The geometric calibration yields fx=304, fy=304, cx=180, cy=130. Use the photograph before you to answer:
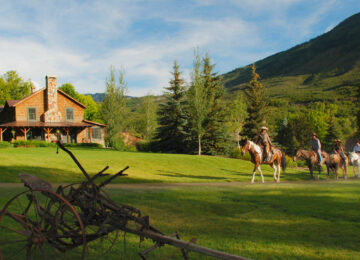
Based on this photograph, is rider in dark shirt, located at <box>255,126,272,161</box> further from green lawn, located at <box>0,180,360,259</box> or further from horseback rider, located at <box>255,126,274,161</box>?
green lawn, located at <box>0,180,360,259</box>

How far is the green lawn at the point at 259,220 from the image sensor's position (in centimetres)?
624

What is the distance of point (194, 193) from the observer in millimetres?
12617

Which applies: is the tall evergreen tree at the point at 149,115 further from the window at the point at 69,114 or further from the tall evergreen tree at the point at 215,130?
the tall evergreen tree at the point at 215,130

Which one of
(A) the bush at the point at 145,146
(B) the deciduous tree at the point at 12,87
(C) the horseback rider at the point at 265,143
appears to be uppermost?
(B) the deciduous tree at the point at 12,87

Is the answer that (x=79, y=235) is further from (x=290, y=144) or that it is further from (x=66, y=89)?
(x=66, y=89)

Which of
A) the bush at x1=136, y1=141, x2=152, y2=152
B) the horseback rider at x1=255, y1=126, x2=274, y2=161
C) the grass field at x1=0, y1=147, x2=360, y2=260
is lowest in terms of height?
the grass field at x1=0, y1=147, x2=360, y2=260

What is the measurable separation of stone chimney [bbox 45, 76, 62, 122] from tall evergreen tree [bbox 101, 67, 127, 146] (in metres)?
8.16

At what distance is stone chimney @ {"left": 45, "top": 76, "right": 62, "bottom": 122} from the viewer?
47.4 meters

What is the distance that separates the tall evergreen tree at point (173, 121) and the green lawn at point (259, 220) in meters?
29.3

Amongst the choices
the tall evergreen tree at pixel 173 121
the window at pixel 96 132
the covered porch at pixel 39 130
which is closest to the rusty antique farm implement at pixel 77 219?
the tall evergreen tree at pixel 173 121

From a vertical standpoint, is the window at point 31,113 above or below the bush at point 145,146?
above

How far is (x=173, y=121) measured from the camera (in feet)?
143

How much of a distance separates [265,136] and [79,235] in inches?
598

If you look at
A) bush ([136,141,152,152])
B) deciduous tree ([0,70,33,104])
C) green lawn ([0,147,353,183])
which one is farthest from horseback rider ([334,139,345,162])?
deciduous tree ([0,70,33,104])
